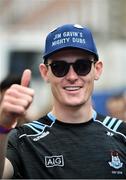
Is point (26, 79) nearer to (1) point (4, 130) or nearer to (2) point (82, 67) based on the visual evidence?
(1) point (4, 130)

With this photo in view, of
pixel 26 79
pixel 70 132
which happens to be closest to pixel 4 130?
pixel 26 79

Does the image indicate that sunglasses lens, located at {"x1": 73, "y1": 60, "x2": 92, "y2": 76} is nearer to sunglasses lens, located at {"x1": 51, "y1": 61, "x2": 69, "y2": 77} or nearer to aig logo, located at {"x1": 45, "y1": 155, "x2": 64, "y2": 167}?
sunglasses lens, located at {"x1": 51, "y1": 61, "x2": 69, "y2": 77}

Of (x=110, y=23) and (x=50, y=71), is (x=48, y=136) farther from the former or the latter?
(x=110, y=23)

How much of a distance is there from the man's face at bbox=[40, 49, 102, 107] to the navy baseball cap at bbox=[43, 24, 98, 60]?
0.11 feet

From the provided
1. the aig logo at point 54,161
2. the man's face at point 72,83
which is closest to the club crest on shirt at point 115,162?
the aig logo at point 54,161

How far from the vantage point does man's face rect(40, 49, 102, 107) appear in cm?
502

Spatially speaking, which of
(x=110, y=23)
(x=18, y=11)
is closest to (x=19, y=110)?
(x=110, y=23)

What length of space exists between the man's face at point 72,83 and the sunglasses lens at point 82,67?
0.7 inches

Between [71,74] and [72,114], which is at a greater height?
[71,74]

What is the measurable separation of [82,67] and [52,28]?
27.0 metres

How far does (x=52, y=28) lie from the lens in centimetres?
3195

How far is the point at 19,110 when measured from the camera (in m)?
3.98

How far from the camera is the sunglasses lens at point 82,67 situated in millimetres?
5012

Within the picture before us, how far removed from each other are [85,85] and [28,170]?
0.64 m
